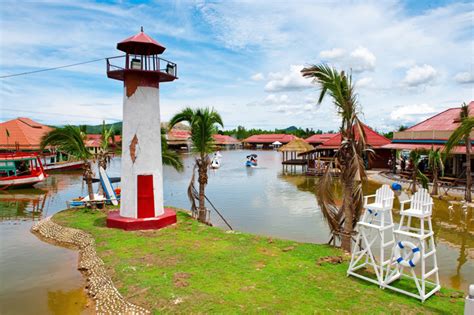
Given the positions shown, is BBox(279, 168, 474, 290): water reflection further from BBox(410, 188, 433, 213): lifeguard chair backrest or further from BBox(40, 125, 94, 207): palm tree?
BBox(40, 125, 94, 207): palm tree

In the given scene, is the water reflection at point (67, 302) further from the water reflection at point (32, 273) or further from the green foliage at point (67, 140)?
the green foliage at point (67, 140)

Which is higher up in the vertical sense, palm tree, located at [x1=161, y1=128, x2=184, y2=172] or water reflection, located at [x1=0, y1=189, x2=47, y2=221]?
palm tree, located at [x1=161, y1=128, x2=184, y2=172]

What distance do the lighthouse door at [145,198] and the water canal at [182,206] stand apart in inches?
107

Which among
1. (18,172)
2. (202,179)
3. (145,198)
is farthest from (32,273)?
(18,172)

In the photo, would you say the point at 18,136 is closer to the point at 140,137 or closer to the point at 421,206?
the point at 140,137

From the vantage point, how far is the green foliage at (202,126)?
47.0 feet

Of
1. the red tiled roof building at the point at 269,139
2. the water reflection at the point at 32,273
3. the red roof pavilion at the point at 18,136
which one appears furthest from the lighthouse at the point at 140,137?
the red tiled roof building at the point at 269,139

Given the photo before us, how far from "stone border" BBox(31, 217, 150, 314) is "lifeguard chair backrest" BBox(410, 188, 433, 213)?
6.05 m

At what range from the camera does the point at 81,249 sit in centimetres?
1142

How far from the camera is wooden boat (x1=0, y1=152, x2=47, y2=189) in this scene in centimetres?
2744

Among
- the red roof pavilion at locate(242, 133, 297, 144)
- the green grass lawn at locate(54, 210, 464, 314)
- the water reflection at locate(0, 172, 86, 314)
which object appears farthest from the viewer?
the red roof pavilion at locate(242, 133, 297, 144)

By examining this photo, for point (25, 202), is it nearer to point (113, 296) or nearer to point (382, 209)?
point (113, 296)

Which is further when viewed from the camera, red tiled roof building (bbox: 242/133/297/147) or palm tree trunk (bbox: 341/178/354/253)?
red tiled roof building (bbox: 242/133/297/147)

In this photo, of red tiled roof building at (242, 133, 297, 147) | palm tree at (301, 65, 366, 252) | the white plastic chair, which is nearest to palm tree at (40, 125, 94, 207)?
palm tree at (301, 65, 366, 252)
